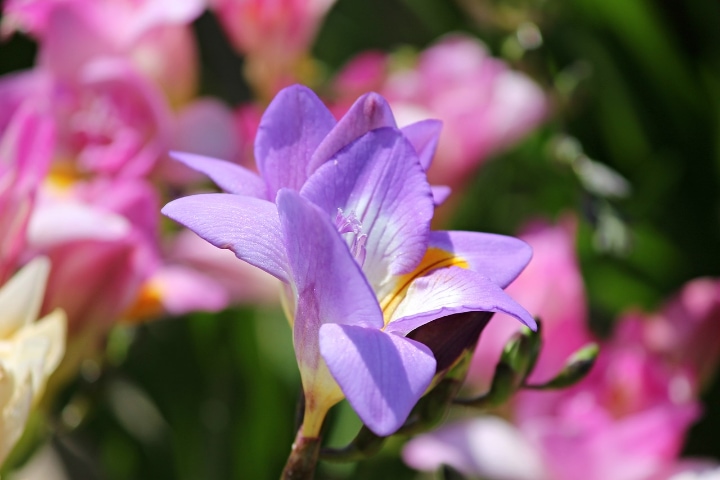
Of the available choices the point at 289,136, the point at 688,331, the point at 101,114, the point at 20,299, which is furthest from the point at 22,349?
the point at 688,331

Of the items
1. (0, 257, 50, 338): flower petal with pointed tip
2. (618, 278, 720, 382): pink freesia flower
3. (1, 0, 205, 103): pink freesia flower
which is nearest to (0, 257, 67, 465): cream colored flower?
(0, 257, 50, 338): flower petal with pointed tip

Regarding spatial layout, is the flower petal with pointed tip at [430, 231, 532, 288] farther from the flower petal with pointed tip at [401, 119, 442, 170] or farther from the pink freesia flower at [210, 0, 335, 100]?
the pink freesia flower at [210, 0, 335, 100]

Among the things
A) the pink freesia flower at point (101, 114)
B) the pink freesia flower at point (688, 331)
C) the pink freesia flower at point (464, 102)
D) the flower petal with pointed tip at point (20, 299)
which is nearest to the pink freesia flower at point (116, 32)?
the pink freesia flower at point (101, 114)

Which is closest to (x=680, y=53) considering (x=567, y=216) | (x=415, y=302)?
(x=567, y=216)

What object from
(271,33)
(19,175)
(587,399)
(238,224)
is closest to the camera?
(238,224)

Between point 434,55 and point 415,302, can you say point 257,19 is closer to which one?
point 434,55

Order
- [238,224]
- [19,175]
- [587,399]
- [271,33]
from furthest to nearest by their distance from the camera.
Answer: [271,33]
[587,399]
[19,175]
[238,224]

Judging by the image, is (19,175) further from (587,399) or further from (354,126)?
(587,399)
